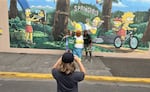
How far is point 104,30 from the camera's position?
14.5m

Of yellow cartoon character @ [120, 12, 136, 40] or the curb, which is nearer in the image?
the curb

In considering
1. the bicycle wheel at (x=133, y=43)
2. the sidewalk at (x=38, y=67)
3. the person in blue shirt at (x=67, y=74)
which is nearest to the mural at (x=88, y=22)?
the bicycle wheel at (x=133, y=43)

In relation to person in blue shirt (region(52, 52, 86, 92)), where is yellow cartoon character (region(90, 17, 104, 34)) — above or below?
above

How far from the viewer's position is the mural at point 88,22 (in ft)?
47.2

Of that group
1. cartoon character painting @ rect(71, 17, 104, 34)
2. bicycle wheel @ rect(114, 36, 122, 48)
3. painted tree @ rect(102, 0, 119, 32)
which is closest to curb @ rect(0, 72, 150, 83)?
bicycle wheel @ rect(114, 36, 122, 48)

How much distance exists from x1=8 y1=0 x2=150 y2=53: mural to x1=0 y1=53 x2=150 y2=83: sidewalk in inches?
34.7

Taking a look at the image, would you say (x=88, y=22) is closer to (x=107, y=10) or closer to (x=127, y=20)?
(x=107, y=10)

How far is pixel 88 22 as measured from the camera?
1448cm

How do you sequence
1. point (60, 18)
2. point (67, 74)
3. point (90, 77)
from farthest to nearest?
1. point (60, 18)
2. point (90, 77)
3. point (67, 74)

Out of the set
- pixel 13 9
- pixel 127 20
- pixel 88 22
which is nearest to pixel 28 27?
pixel 13 9

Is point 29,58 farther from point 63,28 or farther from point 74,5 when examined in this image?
point 74,5

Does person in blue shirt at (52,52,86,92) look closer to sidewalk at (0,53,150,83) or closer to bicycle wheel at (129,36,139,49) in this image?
sidewalk at (0,53,150,83)

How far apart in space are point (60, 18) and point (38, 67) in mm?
3758

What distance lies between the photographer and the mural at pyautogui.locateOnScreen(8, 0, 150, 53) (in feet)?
47.2
